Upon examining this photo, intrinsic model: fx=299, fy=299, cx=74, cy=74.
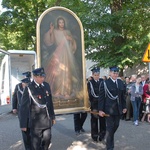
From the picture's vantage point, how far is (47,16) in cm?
776

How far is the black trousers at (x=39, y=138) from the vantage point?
5.88 meters

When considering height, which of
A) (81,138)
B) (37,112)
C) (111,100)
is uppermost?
(111,100)

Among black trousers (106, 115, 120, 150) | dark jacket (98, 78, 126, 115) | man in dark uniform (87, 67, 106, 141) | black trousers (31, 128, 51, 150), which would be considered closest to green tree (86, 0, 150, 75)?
man in dark uniform (87, 67, 106, 141)

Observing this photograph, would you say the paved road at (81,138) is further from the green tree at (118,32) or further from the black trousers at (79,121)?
the green tree at (118,32)

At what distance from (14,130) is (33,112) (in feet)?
16.2

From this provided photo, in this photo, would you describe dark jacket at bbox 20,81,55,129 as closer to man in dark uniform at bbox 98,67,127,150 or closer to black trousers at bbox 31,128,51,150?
black trousers at bbox 31,128,51,150

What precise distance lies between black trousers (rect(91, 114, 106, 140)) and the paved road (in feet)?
0.74

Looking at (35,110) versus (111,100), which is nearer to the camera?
(35,110)

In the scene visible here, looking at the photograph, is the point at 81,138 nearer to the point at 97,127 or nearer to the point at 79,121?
the point at 97,127

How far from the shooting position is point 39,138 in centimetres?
592

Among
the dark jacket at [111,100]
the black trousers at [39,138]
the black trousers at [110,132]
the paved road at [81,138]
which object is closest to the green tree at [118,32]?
the paved road at [81,138]

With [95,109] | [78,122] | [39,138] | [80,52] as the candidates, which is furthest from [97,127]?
[39,138]

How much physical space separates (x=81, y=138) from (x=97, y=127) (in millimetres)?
607

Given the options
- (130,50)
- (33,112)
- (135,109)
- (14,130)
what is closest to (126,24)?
(130,50)
